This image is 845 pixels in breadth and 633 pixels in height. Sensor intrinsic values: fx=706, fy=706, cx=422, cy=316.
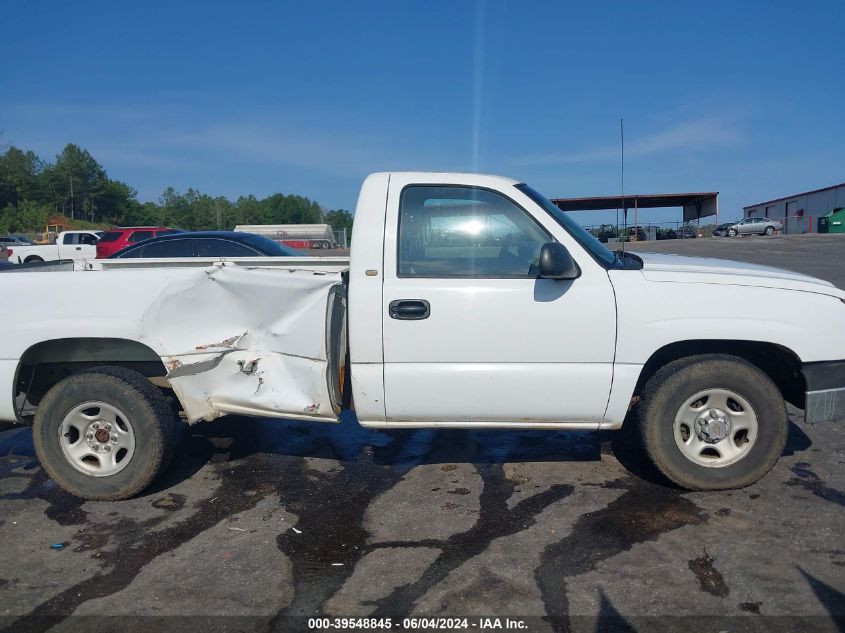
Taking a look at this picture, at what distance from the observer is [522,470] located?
489 cm

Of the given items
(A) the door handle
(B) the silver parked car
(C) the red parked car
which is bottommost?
(A) the door handle

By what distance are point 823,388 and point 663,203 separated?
7.38m

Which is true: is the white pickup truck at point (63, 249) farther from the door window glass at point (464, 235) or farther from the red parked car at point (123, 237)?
the door window glass at point (464, 235)

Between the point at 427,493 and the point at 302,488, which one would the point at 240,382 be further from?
the point at 427,493

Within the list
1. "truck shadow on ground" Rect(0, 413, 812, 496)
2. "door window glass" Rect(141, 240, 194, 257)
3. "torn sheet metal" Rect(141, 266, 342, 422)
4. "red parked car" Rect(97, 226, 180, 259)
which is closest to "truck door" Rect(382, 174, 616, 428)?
"torn sheet metal" Rect(141, 266, 342, 422)

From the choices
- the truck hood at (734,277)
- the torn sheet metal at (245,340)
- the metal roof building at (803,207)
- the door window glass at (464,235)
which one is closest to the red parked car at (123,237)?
the torn sheet metal at (245,340)

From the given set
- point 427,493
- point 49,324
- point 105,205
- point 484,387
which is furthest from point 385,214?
point 105,205

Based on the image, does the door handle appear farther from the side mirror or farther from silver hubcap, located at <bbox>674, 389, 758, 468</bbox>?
silver hubcap, located at <bbox>674, 389, 758, 468</bbox>

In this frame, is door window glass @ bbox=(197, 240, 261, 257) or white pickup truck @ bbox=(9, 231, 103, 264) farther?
white pickup truck @ bbox=(9, 231, 103, 264)

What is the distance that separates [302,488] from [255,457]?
0.83 meters

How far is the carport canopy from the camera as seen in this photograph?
378 inches

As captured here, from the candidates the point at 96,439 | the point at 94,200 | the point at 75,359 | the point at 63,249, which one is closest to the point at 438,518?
the point at 96,439

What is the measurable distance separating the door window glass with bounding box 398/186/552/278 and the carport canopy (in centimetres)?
511

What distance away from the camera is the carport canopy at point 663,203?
961 cm
